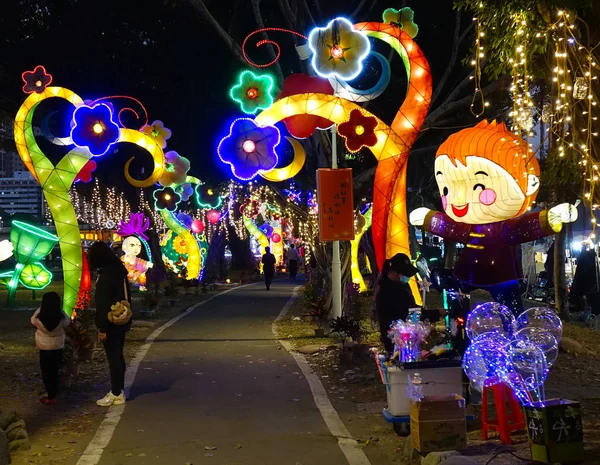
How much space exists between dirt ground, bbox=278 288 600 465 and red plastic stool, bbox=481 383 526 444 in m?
0.09

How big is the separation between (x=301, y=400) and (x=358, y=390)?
3.10ft

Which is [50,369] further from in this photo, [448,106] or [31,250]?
[31,250]

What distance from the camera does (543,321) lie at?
7.24 metres

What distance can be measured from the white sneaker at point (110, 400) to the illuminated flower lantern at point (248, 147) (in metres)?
4.96

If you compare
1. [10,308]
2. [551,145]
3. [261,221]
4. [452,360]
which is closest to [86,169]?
[10,308]

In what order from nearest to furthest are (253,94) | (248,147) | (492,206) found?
(492,206)
(248,147)
(253,94)

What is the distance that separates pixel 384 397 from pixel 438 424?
3.22 metres

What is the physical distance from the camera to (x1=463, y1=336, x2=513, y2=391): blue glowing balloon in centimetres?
668

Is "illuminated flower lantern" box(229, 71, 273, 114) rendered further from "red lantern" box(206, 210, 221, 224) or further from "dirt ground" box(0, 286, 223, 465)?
"red lantern" box(206, 210, 221, 224)

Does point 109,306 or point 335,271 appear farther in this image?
point 335,271

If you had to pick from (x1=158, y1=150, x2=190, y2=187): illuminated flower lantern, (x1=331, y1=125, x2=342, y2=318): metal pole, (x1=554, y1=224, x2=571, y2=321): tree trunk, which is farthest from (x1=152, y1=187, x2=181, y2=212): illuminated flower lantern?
(x1=554, y1=224, x2=571, y2=321): tree trunk

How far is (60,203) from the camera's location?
16.6 metres

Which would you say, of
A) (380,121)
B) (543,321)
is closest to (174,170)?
(380,121)

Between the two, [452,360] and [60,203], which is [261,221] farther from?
[452,360]
